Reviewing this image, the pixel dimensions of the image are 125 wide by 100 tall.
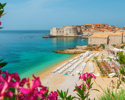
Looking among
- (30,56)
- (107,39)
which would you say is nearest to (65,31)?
(107,39)

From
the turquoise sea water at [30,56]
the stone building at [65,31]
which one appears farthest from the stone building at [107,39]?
the stone building at [65,31]

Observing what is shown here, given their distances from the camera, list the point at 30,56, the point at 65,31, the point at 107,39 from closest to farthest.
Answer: the point at 30,56 < the point at 107,39 < the point at 65,31

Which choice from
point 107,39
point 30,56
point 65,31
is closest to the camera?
point 30,56

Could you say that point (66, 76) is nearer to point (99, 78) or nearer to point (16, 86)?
point (99, 78)

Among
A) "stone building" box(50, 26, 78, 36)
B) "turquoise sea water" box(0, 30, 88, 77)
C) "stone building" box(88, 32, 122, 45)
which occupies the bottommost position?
"turquoise sea water" box(0, 30, 88, 77)

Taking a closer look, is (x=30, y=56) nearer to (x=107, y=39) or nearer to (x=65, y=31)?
(x=107, y=39)

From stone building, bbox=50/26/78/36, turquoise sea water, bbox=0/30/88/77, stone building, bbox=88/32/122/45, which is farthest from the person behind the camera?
stone building, bbox=50/26/78/36

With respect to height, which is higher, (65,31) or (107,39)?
(65,31)

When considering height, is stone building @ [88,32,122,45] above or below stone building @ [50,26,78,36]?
below

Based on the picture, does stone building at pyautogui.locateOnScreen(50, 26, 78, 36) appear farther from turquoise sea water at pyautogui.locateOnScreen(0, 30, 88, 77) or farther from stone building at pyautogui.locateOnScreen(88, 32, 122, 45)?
stone building at pyautogui.locateOnScreen(88, 32, 122, 45)

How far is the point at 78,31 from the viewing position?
3120 inches

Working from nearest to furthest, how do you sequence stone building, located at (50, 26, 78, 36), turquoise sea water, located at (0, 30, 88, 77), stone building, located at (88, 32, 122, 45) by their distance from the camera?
turquoise sea water, located at (0, 30, 88, 77) < stone building, located at (88, 32, 122, 45) < stone building, located at (50, 26, 78, 36)

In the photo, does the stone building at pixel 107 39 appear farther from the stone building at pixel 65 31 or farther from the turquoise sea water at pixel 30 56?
the stone building at pixel 65 31

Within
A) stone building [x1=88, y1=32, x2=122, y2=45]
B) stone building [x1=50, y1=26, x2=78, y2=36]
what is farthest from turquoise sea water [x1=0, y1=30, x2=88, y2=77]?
stone building [x1=50, y1=26, x2=78, y2=36]
